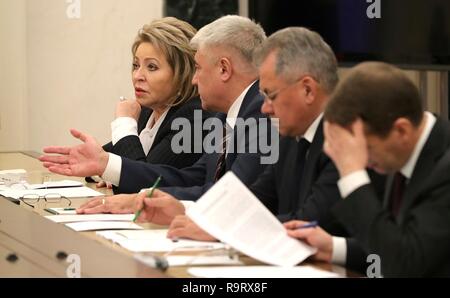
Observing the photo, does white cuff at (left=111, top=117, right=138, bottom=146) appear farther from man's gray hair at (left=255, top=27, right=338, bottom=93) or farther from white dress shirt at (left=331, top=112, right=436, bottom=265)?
white dress shirt at (left=331, top=112, right=436, bottom=265)

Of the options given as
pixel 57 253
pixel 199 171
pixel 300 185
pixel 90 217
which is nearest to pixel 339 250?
pixel 300 185

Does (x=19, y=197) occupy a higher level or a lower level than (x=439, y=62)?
lower

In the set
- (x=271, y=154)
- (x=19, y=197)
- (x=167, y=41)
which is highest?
(x=167, y=41)

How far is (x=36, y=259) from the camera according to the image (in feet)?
11.1

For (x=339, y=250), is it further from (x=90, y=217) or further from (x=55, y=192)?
(x=55, y=192)

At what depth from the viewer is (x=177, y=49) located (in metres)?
5.07

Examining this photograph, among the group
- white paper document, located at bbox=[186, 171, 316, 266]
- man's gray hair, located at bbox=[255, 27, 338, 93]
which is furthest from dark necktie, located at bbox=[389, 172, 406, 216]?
man's gray hair, located at bbox=[255, 27, 338, 93]

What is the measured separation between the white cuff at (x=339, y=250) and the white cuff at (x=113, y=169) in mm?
1758

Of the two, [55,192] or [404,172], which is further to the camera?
[55,192]

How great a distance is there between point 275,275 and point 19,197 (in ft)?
6.64

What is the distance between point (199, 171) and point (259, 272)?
186 centimetres

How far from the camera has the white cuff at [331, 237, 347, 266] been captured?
319cm

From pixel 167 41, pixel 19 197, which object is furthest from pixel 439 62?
pixel 19 197

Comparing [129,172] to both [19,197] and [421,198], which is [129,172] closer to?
[19,197]
